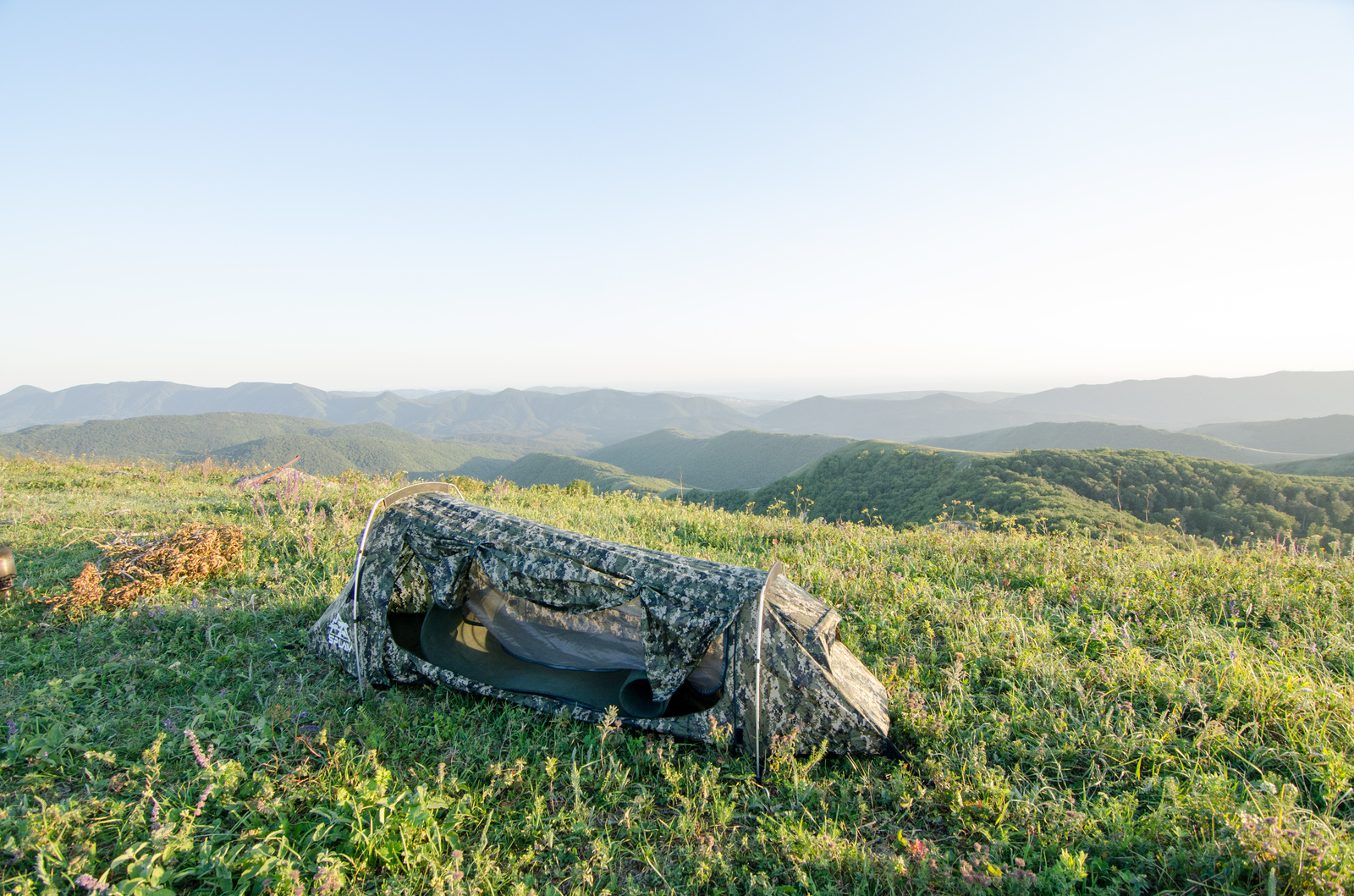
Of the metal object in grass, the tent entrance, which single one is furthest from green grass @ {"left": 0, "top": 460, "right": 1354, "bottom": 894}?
the tent entrance

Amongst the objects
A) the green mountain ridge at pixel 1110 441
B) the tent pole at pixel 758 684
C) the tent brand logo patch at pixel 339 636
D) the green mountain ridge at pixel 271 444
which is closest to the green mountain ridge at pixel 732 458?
the green mountain ridge at pixel 1110 441

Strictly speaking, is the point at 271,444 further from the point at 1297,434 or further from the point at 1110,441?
the point at 1297,434

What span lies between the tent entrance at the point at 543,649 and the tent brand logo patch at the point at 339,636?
19.6 inches

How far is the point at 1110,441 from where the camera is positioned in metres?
114

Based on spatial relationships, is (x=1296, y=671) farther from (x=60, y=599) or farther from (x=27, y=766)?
(x=60, y=599)

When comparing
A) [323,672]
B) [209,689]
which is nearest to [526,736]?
[323,672]

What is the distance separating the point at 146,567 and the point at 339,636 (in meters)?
3.38

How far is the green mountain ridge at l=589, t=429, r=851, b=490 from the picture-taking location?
118 meters

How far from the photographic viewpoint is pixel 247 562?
6434mm

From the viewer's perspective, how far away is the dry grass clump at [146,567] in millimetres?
5211

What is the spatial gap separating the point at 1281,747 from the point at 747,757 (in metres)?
3.46

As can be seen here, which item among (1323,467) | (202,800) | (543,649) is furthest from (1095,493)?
(202,800)

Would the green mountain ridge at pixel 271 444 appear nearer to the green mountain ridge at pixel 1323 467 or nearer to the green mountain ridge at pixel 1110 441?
the green mountain ridge at pixel 1110 441

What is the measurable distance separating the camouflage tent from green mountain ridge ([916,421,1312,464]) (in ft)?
296
